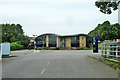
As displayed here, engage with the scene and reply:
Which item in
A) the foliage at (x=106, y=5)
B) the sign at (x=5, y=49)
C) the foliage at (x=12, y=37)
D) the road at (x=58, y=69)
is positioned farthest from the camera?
the foliage at (x=12, y=37)

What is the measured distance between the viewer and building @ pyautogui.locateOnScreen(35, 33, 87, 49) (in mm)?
73125

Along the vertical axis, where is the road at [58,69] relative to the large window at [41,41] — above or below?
below

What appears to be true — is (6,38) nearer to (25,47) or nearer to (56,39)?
(25,47)

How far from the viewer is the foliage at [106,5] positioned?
20.3 metres

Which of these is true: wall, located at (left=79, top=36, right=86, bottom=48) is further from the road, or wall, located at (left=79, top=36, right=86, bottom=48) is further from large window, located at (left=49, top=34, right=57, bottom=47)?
the road

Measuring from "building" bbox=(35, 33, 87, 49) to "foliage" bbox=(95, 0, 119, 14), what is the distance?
51.4 meters

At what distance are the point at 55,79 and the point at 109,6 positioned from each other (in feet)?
47.8

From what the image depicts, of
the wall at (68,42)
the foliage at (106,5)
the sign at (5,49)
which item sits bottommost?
the sign at (5,49)

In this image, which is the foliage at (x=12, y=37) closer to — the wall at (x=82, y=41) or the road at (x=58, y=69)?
the wall at (x=82, y=41)

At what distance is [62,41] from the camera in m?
79.5

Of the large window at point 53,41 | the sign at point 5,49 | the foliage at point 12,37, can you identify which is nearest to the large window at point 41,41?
the large window at point 53,41

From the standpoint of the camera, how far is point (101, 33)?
75.8 meters

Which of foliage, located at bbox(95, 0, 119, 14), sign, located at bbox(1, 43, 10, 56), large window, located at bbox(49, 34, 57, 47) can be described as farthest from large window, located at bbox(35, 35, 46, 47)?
foliage, located at bbox(95, 0, 119, 14)

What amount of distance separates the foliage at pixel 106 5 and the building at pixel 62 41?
51354 mm
